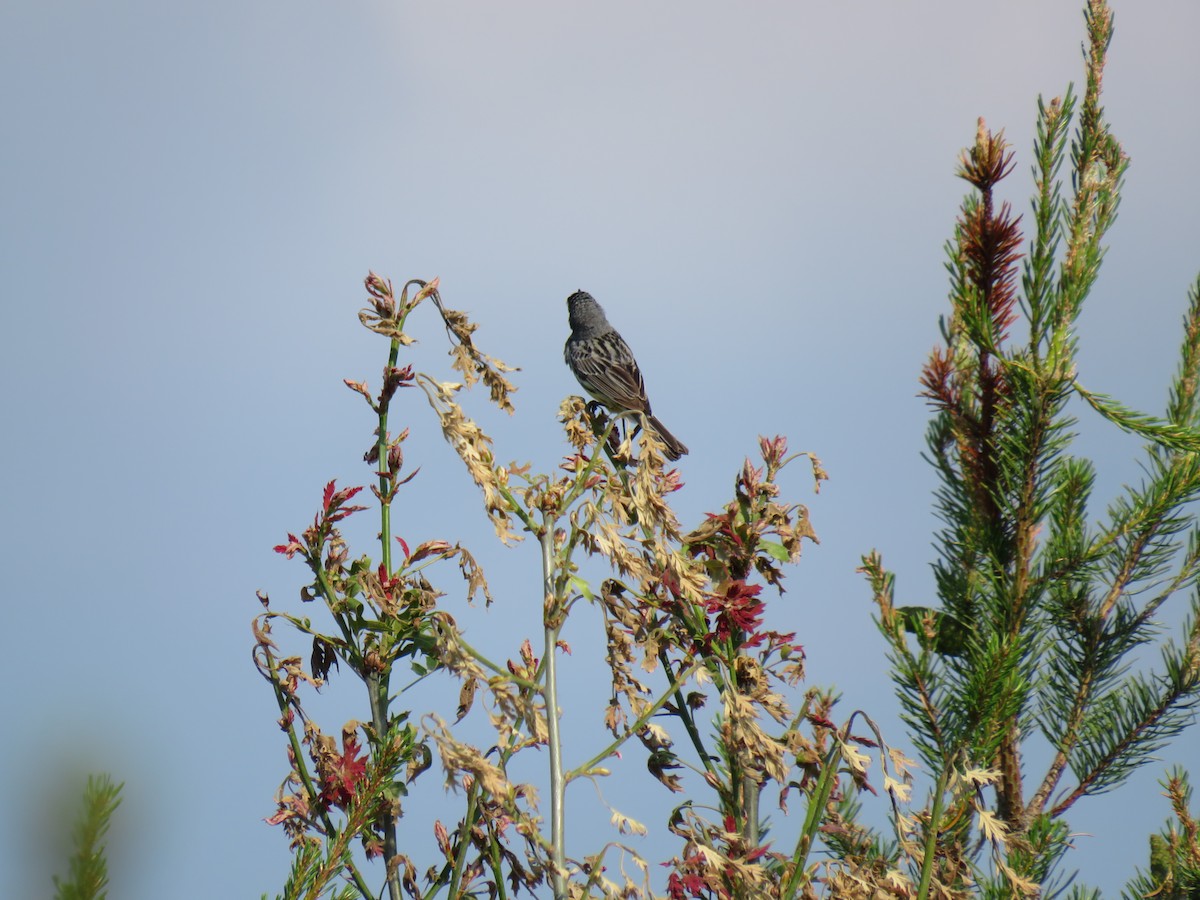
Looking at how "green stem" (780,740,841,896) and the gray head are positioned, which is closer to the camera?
"green stem" (780,740,841,896)

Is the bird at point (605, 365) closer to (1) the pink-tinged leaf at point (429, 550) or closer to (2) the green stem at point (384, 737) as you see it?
(1) the pink-tinged leaf at point (429, 550)

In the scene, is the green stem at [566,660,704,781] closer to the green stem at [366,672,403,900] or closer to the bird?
the green stem at [366,672,403,900]

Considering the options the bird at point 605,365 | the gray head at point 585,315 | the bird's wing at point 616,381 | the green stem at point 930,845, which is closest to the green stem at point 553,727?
the green stem at point 930,845

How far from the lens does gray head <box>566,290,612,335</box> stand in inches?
329

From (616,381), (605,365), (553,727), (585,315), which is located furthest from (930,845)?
(585,315)

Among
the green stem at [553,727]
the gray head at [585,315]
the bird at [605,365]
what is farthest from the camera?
the gray head at [585,315]

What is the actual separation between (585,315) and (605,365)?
155 centimetres

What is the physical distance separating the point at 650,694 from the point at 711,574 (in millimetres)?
326

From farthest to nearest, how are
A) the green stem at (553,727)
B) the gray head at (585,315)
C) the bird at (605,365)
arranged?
the gray head at (585,315), the bird at (605,365), the green stem at (553,727)

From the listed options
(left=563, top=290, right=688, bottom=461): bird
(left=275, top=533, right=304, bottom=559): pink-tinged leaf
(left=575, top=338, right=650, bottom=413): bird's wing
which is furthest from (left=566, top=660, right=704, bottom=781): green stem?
(left=575, top=338, right=650, bottom=413): bird's wing

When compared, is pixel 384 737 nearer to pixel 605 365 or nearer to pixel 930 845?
pixel 930 845

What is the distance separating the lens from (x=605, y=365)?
7.09 m

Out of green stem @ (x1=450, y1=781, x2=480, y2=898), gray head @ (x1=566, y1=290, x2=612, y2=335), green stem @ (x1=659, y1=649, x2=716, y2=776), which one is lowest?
green stem @ (x1=450, y1=781, x2=480, y2=898)

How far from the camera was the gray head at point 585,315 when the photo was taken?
8.37 meters
